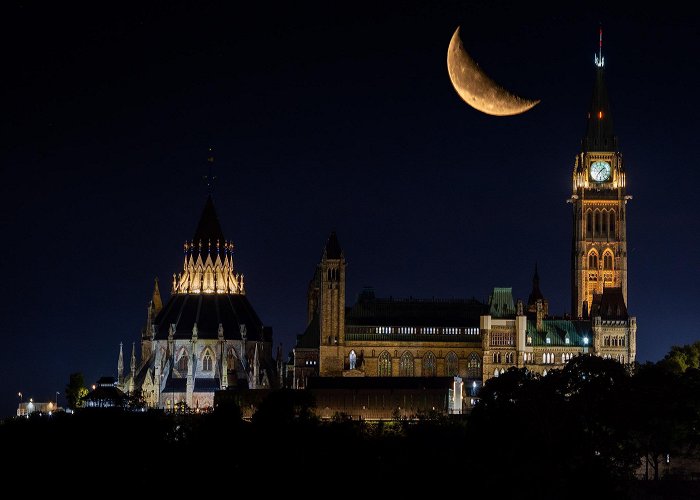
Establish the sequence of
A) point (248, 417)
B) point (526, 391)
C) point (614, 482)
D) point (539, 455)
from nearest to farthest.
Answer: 1. point (614, 482)
2. point (539, 455)
3. point (526, 391)
4. point (248, 417)

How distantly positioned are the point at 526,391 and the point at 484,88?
30824 mm

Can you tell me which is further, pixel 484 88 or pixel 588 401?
pixel 484 88

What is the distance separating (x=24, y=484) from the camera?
120 m

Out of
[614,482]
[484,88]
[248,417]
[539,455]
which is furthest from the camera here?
[248,417]

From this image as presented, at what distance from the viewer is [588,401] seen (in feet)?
522

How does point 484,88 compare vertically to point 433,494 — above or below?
above

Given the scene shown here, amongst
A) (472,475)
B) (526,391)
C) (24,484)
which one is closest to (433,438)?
(526,391)

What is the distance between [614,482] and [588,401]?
42782mm

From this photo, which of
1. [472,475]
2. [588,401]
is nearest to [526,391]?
[588,401]

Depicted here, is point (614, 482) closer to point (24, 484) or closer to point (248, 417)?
point (24, 484)

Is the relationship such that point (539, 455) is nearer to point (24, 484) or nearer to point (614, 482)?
point (614, 482)

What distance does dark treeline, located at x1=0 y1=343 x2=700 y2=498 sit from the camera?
122188mm

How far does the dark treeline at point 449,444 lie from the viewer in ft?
401

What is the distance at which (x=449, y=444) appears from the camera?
480ft
